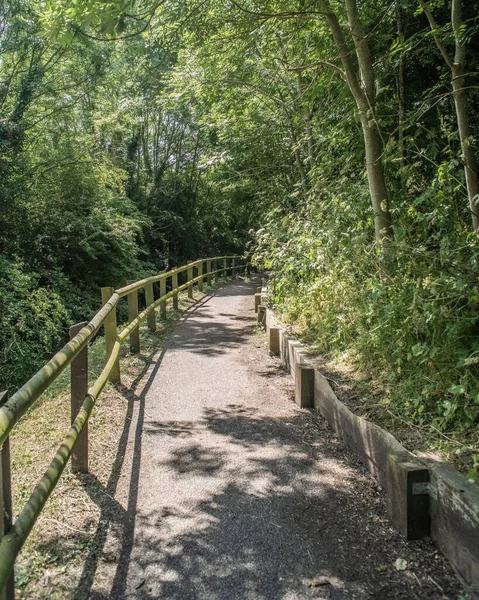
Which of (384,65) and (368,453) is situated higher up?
(384,65)

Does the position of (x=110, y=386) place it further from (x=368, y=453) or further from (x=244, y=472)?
(x=368, y=453)

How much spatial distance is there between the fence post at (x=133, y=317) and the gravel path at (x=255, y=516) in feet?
5.50

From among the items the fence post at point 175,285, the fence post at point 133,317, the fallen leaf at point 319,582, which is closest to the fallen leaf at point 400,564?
the fallen leaf at point 319,582

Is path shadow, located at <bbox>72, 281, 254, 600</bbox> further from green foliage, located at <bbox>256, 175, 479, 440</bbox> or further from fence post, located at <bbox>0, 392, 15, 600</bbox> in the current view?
green foliage, located at <bbox>256, 175, 479, 440</bbox>

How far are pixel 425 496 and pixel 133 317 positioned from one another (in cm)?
461

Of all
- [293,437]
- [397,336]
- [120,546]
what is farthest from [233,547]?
[397,336]

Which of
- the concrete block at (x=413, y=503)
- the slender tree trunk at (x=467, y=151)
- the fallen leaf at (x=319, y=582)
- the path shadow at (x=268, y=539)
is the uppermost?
the slender tree trunk at (x=467, y=151)

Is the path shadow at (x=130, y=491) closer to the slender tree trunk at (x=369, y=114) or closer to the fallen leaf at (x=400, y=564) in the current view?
the fallen leaf at (x=400, y=564)

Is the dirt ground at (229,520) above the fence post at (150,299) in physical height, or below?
below

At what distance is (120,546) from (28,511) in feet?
3.06

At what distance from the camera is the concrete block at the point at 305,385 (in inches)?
188

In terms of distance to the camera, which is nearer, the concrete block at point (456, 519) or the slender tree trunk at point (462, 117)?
the concrete block at point (456, 519)

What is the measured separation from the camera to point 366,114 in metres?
4.75

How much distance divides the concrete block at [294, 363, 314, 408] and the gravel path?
0.14 m
